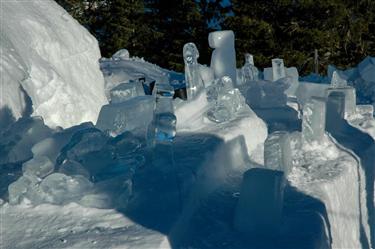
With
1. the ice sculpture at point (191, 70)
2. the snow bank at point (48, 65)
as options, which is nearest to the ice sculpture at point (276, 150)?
the ice sculpture at point (191, 70)

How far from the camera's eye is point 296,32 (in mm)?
17797

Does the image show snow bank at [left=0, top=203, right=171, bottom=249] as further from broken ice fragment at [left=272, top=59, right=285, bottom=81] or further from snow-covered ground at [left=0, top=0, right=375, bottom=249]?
broken ice fragment at [left=272, top=59, right=285, bottom=81]

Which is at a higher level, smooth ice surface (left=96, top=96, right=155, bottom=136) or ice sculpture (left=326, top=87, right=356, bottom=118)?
smooth ice surface (left=96, top=96, right=155, bottom=136)

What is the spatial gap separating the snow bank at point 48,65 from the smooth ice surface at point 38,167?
1805 mm

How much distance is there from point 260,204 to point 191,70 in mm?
2355

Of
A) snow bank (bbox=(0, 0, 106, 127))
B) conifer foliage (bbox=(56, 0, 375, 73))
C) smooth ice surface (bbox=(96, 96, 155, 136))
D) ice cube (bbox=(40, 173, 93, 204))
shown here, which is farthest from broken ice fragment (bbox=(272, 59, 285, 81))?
conifer foliage (bbox=(56, 0, 375, 73))

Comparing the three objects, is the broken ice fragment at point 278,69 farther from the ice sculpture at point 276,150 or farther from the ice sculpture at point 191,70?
the ice sculpture at point 276,150

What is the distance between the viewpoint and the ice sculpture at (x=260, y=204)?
257 cm

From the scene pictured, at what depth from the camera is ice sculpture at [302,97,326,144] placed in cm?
402

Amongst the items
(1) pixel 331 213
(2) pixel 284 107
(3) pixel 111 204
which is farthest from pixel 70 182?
(2) pixel 284 107

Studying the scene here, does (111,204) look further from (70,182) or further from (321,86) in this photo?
(321,86)

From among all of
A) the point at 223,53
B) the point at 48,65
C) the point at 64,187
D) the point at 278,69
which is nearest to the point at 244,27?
the point at 278,69

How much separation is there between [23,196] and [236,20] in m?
15.3

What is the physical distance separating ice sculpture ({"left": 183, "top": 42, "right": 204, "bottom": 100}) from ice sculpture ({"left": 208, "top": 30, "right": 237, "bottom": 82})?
0.65m
